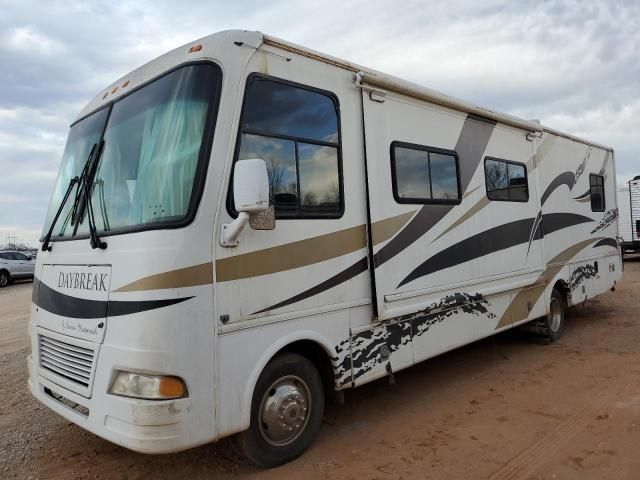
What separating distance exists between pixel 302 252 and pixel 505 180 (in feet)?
11.6

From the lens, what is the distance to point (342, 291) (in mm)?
4113

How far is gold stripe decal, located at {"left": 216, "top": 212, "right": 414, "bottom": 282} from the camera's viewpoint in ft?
11.1

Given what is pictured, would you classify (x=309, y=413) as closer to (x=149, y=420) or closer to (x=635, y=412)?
(x=149, y=420)

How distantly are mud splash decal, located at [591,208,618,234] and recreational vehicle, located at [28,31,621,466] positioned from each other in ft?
14.8

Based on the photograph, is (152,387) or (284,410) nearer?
(152,387)

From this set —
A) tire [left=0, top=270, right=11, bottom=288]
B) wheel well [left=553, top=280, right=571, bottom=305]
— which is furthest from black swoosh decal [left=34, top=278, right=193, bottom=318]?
tire [left=0, top=270, right=11, bottom=288]

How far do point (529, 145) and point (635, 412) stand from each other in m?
3.62

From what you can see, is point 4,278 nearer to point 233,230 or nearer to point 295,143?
point 295,143

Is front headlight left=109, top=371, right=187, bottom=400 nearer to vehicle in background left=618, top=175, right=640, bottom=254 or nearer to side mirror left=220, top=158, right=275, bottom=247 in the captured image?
side mirror left=220, top=158, right=275, bottom=247

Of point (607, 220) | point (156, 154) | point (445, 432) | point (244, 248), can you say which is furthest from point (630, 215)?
point (156, 154)

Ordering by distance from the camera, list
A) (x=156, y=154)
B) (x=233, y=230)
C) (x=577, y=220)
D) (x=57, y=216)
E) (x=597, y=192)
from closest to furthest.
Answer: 1. (x=233, y=230)
2. (x=156, y=154)
3. (x=57, y=216)
4. (x=577, y=220)
5. (x=597, y=192)

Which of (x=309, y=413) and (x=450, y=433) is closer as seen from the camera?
(x=309, y=413)

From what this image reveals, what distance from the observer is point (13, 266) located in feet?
68.7

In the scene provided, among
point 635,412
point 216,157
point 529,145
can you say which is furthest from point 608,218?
point 216,157
